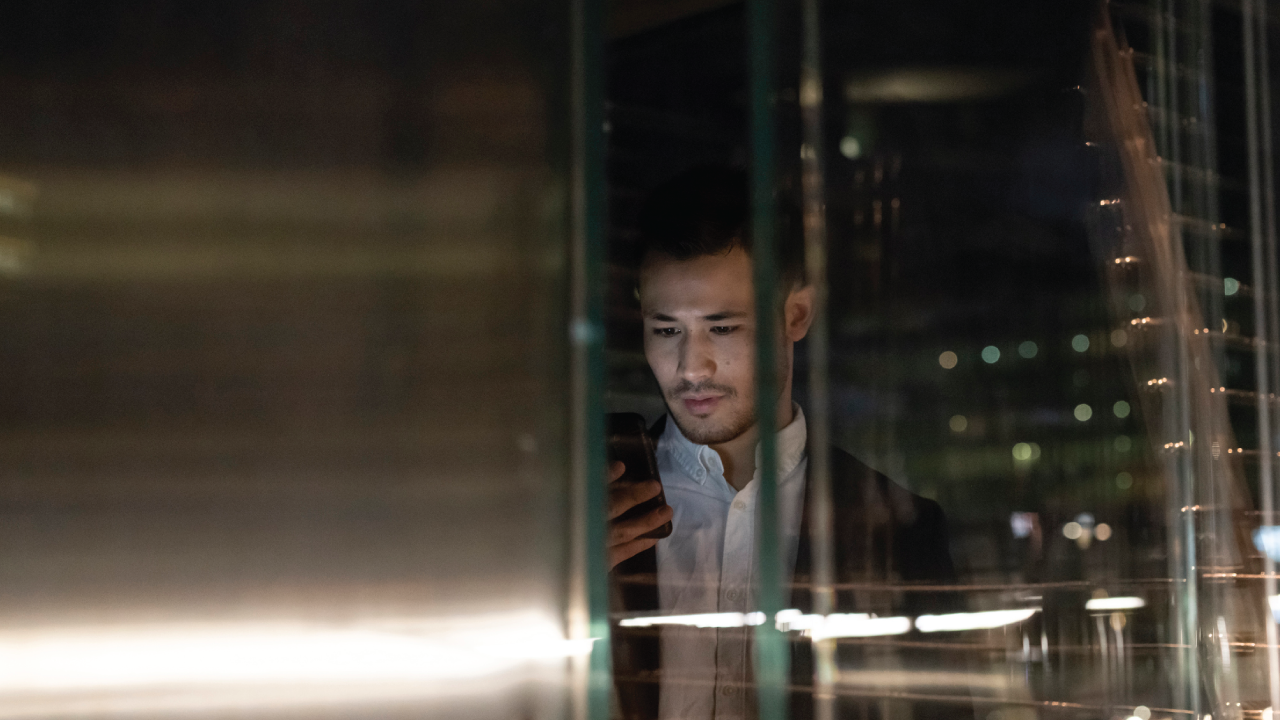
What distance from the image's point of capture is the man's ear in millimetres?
2300

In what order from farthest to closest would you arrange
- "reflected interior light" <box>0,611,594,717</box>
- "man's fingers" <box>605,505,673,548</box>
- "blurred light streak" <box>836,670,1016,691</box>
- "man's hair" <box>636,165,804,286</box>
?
1. "man's fingers" <box>605,505,673,548</box>
2. "man's hair" <box>636,165,804,286</box>
3. "blurred light streak" <box>836,670,1016,691</box>
4. "reflected interior light" <box>0,611,594,717</box>

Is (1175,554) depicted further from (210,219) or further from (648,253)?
(210,219)

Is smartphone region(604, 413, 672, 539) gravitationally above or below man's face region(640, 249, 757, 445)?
below

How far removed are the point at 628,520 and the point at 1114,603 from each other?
3.26 ft

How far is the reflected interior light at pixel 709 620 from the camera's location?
2303 millimetres

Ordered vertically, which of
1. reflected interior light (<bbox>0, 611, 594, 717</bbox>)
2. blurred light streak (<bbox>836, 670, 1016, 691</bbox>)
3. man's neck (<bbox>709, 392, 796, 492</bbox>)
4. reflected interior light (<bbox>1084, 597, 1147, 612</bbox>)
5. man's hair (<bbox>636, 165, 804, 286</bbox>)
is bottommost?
blurred light streak (<bbox>836, 670, 1016, 691</bbox>)

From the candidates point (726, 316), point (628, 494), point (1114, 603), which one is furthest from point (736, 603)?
point (1114, 603)

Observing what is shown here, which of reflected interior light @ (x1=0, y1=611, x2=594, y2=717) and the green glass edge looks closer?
reflected interior light @ (x1=0, y1=611, x2=594, y2=717)

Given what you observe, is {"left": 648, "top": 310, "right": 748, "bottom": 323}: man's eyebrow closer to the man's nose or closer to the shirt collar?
the man's nose

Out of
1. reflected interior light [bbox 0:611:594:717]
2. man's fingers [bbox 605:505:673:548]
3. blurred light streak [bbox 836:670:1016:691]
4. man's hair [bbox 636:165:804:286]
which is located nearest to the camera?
reflected interior light [bbox 0:611:594:717]

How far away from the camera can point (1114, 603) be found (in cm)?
237

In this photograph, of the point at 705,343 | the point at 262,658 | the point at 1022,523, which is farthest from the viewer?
the point at 705,343

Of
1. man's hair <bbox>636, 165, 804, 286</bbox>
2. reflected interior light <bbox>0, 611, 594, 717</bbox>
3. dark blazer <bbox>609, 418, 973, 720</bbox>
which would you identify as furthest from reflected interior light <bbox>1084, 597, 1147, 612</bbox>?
reflected interior light <bbox>0, 611, 594, 717</bbox>

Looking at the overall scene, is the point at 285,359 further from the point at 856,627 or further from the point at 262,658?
the point at 856,627
